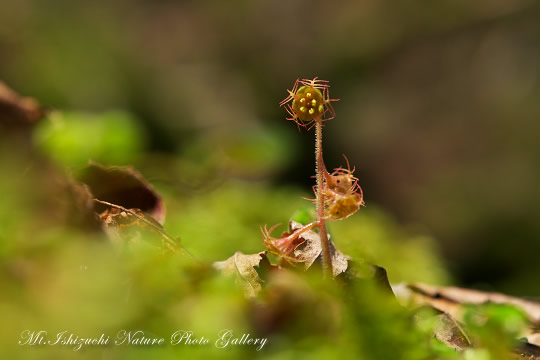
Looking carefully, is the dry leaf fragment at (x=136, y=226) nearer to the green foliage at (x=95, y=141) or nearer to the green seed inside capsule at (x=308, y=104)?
the green seed inside capsule at (x=308, y=104)

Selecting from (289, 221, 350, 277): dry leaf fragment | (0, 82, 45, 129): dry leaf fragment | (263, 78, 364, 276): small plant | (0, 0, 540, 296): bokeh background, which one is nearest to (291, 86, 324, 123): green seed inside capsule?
(263, 78, 364, 276): small plant

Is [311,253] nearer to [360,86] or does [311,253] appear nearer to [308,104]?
[308,104]

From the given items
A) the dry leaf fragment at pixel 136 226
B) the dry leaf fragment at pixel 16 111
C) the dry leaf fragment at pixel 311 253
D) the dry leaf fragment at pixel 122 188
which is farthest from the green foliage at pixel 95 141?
the dry leaf fragment at pixel 311 253

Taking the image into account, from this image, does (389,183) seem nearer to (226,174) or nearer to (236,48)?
(236,48)

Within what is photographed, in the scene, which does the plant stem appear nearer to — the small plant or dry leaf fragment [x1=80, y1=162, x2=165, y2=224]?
the small plant

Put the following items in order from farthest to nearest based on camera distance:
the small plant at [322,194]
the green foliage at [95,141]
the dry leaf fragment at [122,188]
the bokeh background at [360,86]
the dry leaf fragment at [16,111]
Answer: the bokeh background at [360,86] < the green foliage at [95,141] < the dry leaf fragment at [16,111] < the dry leaf fragment at [122,188] < the small plant at [322,194]

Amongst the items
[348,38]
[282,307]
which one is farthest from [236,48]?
[282,307]

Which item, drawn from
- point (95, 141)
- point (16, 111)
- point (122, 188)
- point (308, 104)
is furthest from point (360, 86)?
point (308, 104)
